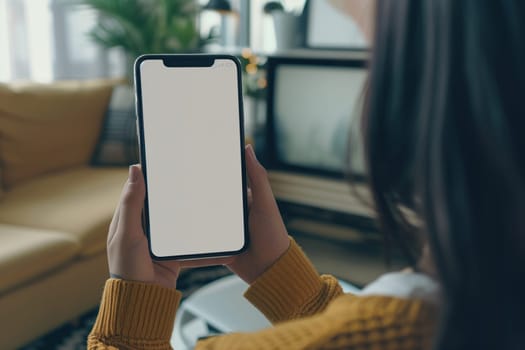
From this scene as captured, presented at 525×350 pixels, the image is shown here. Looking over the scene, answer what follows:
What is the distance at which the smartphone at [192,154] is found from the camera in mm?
704

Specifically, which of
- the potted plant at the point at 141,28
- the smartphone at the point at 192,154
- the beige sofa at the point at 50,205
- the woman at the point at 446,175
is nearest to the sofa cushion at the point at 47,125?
the beige sofa at the point at 50,205

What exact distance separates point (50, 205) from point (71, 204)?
0.23 feet

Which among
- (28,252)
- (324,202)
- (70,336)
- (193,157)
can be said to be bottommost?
(70,336)

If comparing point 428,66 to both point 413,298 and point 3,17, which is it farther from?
point 3,17

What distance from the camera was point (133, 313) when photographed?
0.54 m

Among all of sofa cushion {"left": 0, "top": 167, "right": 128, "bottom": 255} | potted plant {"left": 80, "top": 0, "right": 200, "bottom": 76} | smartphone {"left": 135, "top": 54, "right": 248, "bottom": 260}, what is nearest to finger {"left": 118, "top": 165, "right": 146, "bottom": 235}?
smartphone {"left": 135, "top": 54, "right": 248, "bottom": 260}

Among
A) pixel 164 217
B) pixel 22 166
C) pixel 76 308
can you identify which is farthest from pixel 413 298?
pixel 22 166

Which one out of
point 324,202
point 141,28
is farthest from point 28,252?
point 141,28

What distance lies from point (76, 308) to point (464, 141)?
1.64 m

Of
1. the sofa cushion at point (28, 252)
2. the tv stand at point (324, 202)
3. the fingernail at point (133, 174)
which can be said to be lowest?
the tv stand at point (324, 202)

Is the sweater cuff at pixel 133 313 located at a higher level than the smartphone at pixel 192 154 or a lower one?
lower

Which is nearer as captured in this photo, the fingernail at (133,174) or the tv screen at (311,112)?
the fingernail at (133,174)

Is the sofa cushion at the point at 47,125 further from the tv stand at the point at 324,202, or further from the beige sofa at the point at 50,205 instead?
the tv stand at the point at 324,202

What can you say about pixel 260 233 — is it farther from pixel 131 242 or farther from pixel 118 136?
pixel 118 136
